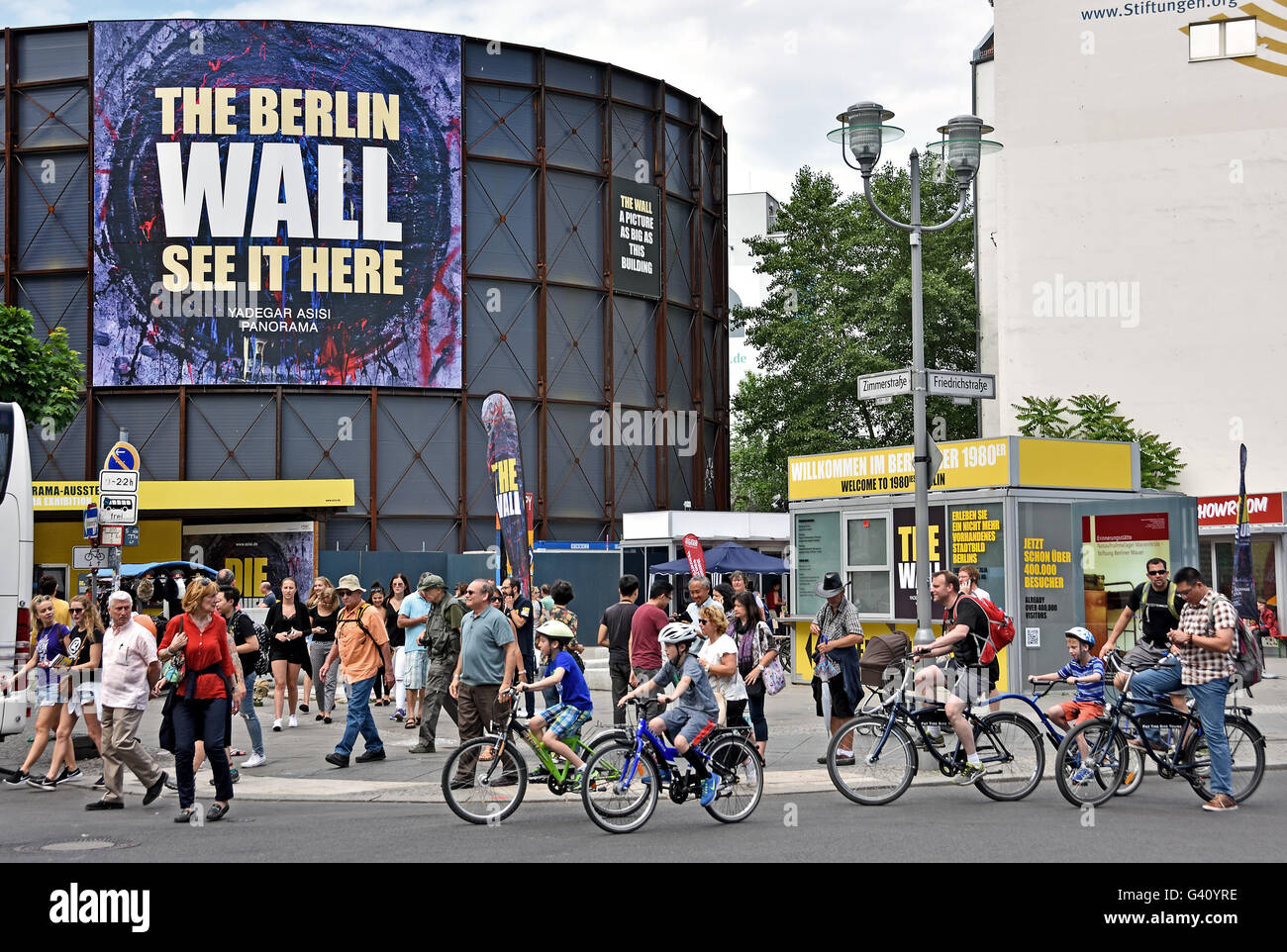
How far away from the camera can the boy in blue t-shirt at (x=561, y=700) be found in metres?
10.6

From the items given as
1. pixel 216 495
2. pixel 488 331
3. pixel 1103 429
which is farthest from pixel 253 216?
pixel 1103 429

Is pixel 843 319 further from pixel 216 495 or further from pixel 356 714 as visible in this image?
pixel 356 714

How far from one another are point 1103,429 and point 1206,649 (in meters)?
31.0

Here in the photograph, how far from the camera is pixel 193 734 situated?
35.4 ft

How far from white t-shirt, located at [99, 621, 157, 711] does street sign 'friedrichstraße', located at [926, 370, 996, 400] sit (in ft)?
24.9

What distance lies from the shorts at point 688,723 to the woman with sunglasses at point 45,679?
20.1 ft

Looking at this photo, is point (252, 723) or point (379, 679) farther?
point (379, 679)

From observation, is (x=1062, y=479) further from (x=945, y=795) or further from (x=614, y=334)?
(x=614, y=334)

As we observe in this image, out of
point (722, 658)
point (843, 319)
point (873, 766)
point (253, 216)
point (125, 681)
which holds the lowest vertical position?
point (873, 766)

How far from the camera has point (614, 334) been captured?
42.8 meters

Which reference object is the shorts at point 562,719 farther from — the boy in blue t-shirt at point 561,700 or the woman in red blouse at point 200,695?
the woman in red blouse at point 200,695

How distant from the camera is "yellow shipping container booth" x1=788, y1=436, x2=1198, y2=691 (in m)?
19.3

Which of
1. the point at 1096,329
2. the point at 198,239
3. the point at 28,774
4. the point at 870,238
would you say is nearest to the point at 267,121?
the point at 198,239

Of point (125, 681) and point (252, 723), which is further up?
Result: point (125, 681)
